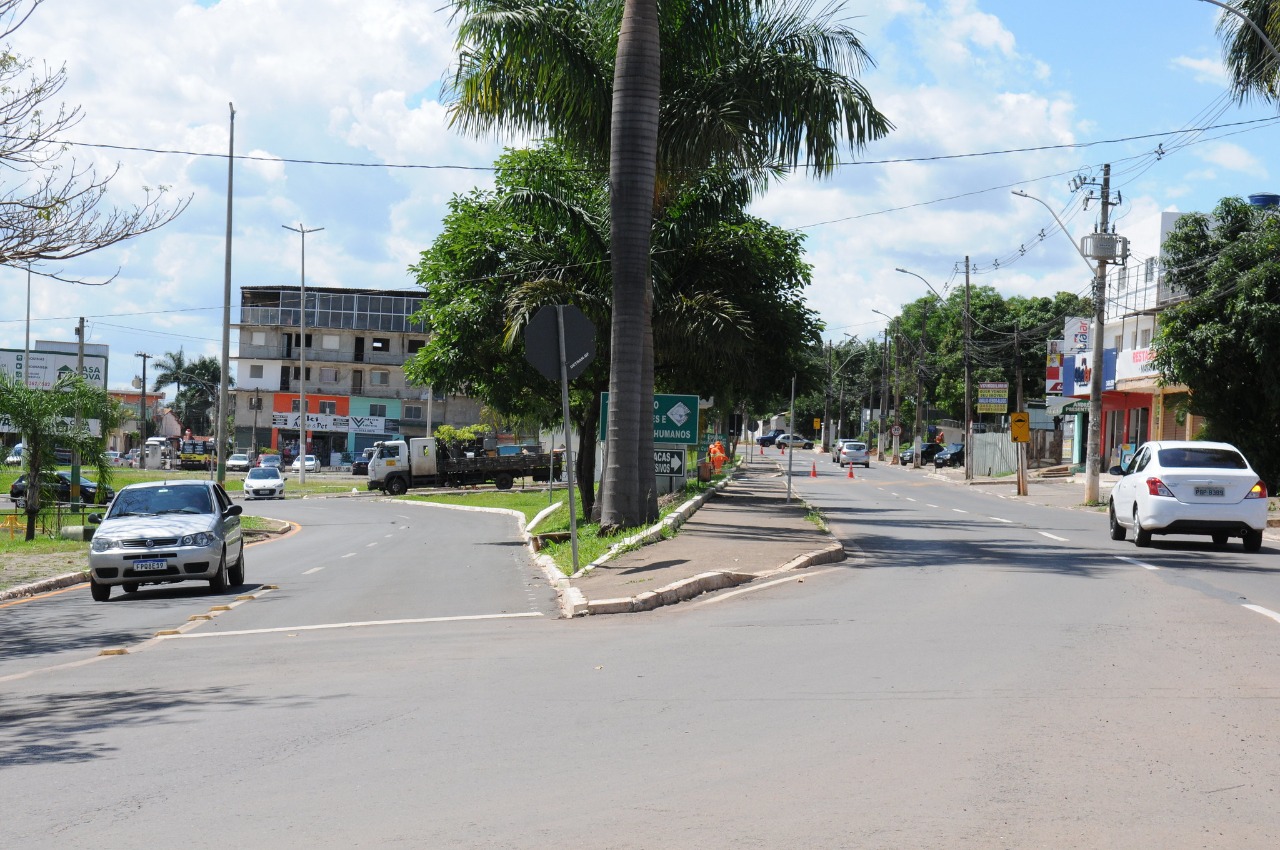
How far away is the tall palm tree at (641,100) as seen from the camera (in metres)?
20.3

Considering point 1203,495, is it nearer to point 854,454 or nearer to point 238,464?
point 854,454

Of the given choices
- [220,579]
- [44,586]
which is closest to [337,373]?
[44,586]

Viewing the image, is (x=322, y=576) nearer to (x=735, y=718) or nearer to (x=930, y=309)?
(x=735, y=718)

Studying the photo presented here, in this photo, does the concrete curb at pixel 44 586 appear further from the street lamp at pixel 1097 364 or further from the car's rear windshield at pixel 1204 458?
the street lamp at pixel 1097 364

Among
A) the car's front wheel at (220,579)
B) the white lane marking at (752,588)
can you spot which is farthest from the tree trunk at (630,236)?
the car's front wheel at (220,579)

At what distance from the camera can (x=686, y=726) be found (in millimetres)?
7207

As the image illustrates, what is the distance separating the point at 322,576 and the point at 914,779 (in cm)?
1496

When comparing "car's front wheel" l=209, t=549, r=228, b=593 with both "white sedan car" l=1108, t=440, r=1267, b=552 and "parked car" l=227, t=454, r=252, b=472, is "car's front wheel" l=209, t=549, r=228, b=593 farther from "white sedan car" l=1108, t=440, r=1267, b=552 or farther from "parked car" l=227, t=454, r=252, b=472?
"parked car" l=227, t=454, r=252, b=472

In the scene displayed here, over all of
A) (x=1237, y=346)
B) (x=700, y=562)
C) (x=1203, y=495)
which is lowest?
(x=700, y=562)

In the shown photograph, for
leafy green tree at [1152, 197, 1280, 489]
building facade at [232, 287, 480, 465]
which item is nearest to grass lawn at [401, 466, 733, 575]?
leafy green tree at [1152, 197, 1280, 489]

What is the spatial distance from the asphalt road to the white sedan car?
518 cm

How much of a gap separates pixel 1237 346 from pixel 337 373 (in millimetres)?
73755

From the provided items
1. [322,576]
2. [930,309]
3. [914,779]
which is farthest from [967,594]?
[930,309]

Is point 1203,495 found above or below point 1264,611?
above
